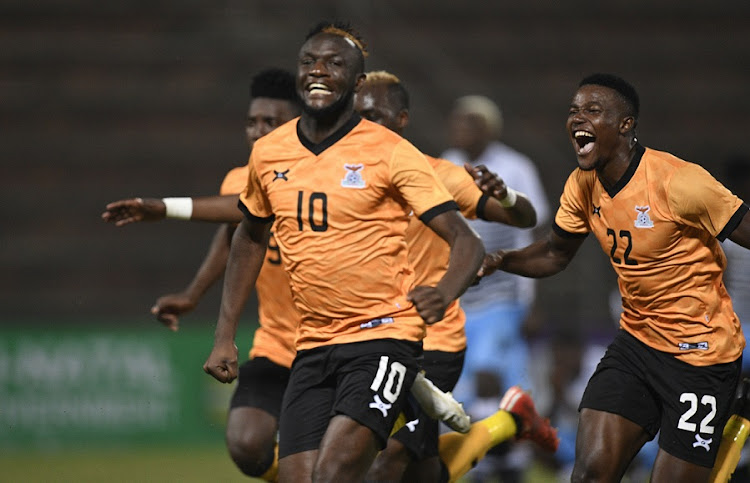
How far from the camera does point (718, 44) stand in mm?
16891

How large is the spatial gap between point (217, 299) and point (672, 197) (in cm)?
939

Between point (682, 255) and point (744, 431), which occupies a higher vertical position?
point (682, 255)

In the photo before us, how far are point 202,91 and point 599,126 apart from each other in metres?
10.5

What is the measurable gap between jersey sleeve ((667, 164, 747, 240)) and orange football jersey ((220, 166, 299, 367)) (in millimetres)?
2348

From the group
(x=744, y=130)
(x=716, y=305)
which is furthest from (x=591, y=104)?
(x=744, y=130)

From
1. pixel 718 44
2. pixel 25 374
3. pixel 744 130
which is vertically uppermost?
pixel 718 44

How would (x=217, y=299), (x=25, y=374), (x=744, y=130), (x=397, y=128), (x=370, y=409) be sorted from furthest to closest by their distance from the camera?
(x=744, y=130)
(x=217, y=299)
(x=25, y=374)
(x=397, y=128)
(x=370, y=409)

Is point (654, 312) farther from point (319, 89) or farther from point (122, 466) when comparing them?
point (122, 466)

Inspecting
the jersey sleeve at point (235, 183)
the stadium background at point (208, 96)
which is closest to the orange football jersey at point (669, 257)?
the jersey sleeve at point (235, 183)

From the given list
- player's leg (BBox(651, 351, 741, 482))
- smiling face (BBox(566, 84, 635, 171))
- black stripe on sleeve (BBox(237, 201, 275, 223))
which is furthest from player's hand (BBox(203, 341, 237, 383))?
player's leg (BBox(651, 351, 741, 482))

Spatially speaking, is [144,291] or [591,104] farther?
[144,291]

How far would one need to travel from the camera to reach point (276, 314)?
705 centimetres

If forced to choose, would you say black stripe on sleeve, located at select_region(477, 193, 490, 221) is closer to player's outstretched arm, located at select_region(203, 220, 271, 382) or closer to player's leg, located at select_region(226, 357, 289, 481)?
player's outstretched arm, located at select_region(203, 220, 271, 382)

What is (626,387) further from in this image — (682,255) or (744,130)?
(744,130)
